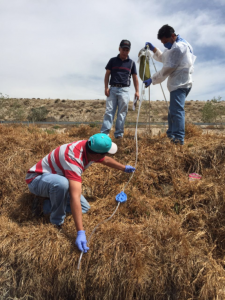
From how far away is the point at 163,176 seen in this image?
3141 millimetres

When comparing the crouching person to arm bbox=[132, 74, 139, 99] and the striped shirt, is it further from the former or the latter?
arm bbox=[132, 74, 139, 99]

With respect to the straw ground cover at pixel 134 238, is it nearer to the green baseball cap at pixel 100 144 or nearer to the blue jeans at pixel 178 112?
the blue jeans at pixel 178 112

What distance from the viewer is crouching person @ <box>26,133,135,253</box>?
2.05 meters

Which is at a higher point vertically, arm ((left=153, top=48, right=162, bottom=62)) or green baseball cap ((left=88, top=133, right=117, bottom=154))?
arm ((left=153, top=48, right=162, bottom=62))

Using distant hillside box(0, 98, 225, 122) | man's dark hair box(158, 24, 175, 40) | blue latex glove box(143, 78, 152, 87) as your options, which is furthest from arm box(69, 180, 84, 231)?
distant hillside box(0, 98, 225, 122)

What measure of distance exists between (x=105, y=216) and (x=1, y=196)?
1635 mm

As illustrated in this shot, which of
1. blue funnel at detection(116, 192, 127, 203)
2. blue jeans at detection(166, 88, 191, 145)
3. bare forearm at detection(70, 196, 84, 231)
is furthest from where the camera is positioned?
blue jeans at detection(166, 88, 191, 145)

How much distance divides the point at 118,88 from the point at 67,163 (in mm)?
2171

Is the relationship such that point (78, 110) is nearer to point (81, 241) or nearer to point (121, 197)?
point (121, 197)

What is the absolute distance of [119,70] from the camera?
152 inches

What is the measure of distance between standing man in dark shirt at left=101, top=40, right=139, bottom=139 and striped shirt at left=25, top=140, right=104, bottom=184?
5.01 ft

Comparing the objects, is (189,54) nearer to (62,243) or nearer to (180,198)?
(180,198)

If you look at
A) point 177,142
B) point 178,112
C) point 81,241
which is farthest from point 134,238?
point 178,112

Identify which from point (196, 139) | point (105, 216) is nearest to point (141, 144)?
point (196, 139)
